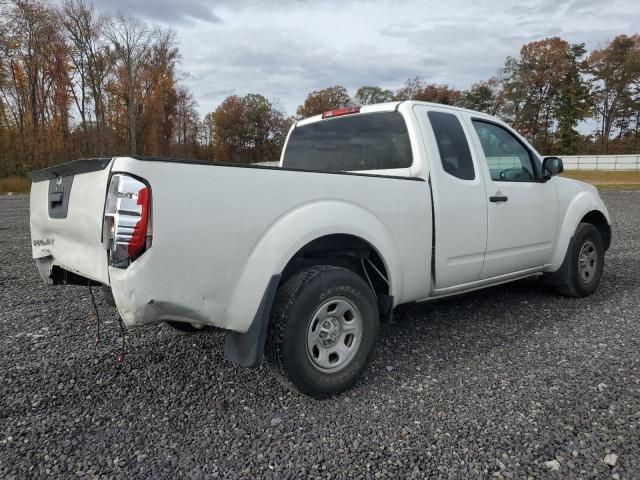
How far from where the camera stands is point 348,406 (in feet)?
9.10

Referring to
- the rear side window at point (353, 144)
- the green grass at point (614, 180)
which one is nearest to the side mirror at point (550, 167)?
the rear side window at point (353, 144)

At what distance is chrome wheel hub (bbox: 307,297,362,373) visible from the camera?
2.80m

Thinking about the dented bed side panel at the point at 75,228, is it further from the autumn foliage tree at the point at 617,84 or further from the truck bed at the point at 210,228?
the autumn foliage tree at the point at 617,84

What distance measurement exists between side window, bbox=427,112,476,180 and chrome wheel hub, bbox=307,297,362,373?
1.44m

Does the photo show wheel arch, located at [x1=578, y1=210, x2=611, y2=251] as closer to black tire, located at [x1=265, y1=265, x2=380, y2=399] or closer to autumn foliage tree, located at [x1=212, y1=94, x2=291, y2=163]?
black tire, located at [x1=265, y1=265, x2=380, y2=399]

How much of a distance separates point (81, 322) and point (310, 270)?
99.7 inches

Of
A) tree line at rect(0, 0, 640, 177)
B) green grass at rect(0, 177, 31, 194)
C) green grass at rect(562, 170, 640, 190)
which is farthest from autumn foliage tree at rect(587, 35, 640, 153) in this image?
green grass at rect(0, 177, 31, 194)

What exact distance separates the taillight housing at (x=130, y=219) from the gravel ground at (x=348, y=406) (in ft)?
3.19

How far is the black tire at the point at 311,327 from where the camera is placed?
104 inches

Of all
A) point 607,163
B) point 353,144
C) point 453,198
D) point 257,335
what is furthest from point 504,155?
point 607,163

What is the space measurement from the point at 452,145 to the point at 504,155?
799 mm

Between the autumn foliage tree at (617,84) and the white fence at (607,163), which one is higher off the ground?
the autumn foliage tree at (617,84)

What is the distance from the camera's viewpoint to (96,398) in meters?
2.84

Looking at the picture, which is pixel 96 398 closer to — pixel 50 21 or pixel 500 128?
pixel 500 128
